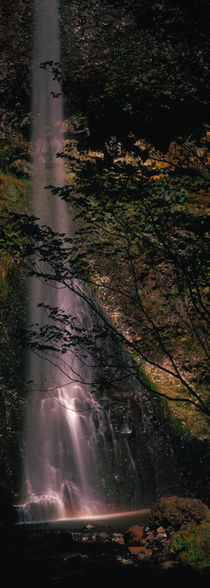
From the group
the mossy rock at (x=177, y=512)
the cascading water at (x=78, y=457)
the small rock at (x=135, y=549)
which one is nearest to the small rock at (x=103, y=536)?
the small rock at (x=135, y=549)

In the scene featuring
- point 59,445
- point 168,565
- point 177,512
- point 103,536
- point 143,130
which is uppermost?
point 143,130

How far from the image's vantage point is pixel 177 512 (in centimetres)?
844

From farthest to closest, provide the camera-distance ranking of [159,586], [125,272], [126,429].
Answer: [125,272] → [126,429] → [159,586]

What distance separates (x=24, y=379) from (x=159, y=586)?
27.4ft

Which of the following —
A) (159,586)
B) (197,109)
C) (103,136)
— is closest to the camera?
(197,109)

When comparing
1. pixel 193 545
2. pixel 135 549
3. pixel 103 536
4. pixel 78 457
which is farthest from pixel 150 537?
pixel 78 457

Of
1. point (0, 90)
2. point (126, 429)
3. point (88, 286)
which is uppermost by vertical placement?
point (88, 286)

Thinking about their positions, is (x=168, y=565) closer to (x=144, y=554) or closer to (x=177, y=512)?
(x=144, y=554)

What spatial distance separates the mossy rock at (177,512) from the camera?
26.7ft

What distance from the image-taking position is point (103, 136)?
4.69m

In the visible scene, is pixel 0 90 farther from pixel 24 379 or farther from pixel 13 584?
pixel 24 379

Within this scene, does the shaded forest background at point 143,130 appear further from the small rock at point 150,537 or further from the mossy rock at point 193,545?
the small rock at point 150,537

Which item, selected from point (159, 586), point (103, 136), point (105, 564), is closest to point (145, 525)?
A: point (105, 564)

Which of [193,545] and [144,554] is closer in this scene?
[193,545]
